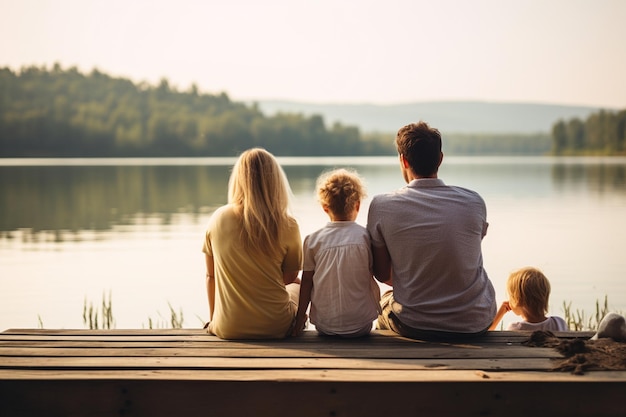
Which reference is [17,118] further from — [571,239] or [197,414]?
[197,414]

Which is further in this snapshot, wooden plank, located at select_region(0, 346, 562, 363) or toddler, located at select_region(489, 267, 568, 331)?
toddler, located at select_region(489, 267, 568, 331)

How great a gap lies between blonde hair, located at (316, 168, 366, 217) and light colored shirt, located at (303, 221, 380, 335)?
0.08m

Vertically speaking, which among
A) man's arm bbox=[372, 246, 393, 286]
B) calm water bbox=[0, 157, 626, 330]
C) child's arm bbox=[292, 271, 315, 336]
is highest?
man's arm bbox=[372, 246, 393, 286]

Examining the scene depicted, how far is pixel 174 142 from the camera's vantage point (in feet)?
213

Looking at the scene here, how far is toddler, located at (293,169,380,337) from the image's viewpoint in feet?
11.6

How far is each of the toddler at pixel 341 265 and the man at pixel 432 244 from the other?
12 cm

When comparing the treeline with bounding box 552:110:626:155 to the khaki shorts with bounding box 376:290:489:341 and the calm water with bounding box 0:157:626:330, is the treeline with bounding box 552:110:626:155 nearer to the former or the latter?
the calm water with bounding box 0:157:626:330

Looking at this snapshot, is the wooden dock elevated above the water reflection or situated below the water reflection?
above

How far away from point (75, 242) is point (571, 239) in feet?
28.4

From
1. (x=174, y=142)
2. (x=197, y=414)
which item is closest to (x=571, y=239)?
(x=197, y=414)

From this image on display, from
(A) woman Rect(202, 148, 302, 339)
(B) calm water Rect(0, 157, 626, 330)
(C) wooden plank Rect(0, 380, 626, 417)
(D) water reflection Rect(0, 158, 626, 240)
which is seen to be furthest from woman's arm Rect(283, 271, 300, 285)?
(D) water reflection Rect(0, 158, 626, 240)

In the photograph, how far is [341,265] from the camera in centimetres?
351

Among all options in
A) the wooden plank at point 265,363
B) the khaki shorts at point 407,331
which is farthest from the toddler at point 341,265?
the wooden plank at point 265,363

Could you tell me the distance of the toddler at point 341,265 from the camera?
139 inches
